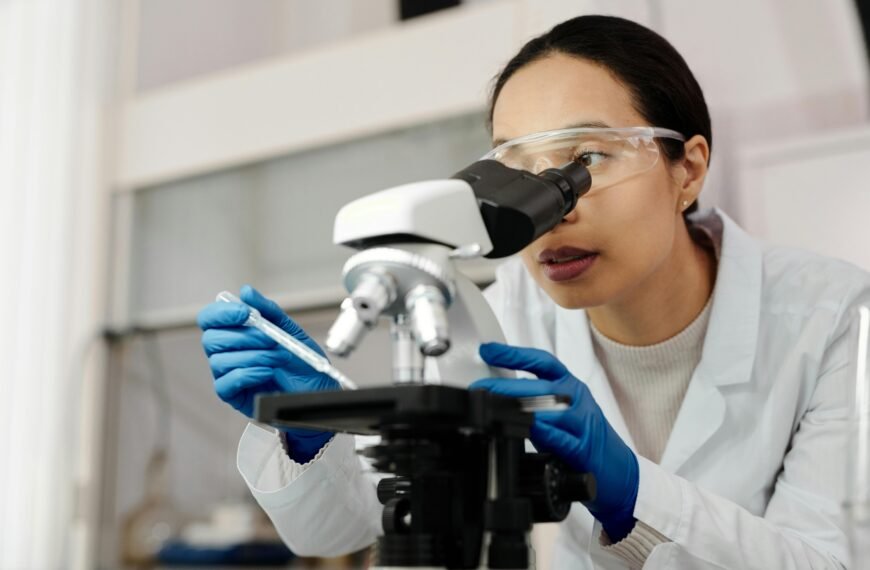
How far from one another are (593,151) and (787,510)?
1.72ft

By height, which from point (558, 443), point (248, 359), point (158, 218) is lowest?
point (558, 443)

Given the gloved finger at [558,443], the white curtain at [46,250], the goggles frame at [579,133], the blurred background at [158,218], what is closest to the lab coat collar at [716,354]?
the goggles frame at [579,133]

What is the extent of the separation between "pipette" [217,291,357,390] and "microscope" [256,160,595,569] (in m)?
0.06

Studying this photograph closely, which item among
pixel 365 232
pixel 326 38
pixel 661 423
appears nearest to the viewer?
pixel 365 232

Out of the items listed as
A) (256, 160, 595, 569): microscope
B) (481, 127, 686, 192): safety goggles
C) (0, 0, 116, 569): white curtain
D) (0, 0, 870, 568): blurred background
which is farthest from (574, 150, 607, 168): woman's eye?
(0, 0, 116, 569): white curtain

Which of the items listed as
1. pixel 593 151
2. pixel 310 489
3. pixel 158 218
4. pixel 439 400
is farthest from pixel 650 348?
pixel 158 218

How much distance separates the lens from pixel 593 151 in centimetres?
Result: 118

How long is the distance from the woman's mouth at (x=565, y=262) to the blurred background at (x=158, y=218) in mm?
1151

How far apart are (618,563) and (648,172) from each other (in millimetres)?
500

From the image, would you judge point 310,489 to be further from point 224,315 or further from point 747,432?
point 747,432

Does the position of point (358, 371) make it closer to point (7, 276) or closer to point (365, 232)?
point (7, 276)

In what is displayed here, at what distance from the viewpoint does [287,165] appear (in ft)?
8.99

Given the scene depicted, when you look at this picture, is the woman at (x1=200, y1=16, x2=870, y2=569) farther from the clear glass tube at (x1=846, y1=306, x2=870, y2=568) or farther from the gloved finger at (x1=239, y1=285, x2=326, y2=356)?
the clear glass tube at (x1=846, y1=306, x2=870, y2=568)

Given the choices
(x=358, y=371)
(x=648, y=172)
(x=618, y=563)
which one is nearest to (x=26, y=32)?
(x=358, y=371)
